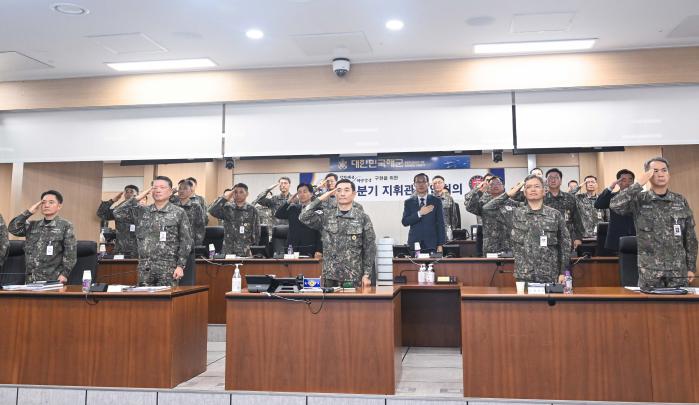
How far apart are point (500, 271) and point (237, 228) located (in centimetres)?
341

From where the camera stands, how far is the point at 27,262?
484 centimetres

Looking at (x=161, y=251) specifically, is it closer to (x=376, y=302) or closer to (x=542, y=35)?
(x=376, y=302)

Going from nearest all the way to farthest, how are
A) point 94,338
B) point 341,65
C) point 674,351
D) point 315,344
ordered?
point 674,351
point 315,344
point 94,338
point 341,65

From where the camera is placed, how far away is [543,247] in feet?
13.4

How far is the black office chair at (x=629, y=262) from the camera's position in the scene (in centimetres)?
413

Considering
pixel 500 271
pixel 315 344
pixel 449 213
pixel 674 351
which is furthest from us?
pixel 449 213

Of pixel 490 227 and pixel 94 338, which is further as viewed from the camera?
pixel 490 227

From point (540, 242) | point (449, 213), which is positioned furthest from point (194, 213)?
point (449, 213)

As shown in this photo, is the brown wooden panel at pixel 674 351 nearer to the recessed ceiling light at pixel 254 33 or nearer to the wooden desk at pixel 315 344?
the wooden desk at pixel 315 344

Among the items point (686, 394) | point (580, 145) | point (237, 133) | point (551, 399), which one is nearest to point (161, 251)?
point (237, 133)

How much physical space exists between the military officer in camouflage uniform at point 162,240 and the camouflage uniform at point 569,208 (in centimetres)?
381

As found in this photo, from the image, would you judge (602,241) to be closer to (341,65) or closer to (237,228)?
(341,65)

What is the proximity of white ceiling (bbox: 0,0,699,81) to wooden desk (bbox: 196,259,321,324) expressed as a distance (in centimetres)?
231

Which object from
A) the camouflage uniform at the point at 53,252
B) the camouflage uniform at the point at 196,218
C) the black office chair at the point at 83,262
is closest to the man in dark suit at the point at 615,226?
the camouflage uniform at the point at 196,218
